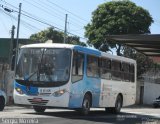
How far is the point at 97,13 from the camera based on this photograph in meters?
47.8

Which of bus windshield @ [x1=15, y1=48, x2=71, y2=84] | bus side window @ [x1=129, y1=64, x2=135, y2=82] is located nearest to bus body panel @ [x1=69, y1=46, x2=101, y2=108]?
bus windshield @ [x1=15, y1=48, x2=71, y2=84]

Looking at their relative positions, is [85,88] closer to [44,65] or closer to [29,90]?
[44,65]

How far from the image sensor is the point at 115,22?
45.8 meters

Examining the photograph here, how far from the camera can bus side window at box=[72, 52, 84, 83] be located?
19141mm

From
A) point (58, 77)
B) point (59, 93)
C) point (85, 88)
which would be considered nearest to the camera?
point (59, 93)

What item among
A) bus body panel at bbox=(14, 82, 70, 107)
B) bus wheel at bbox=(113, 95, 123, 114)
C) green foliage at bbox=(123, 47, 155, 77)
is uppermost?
green foliage at bbox=(123, 47, 155, 77)

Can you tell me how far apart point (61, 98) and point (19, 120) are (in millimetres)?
3190

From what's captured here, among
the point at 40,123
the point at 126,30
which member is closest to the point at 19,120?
the point at 40,123

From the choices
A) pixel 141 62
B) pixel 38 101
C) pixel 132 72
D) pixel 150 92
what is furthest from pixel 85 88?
pixel 150 92

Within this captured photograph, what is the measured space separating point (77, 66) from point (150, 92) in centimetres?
3285

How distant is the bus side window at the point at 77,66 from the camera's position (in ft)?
62.8

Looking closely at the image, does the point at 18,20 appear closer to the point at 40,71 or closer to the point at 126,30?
the point at 126,30

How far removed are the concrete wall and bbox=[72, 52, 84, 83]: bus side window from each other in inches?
1244

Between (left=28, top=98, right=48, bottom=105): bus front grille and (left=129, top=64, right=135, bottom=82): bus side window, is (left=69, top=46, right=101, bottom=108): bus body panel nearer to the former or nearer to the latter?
(left=28, top=98, right=48, bottom=105): bus front grille
